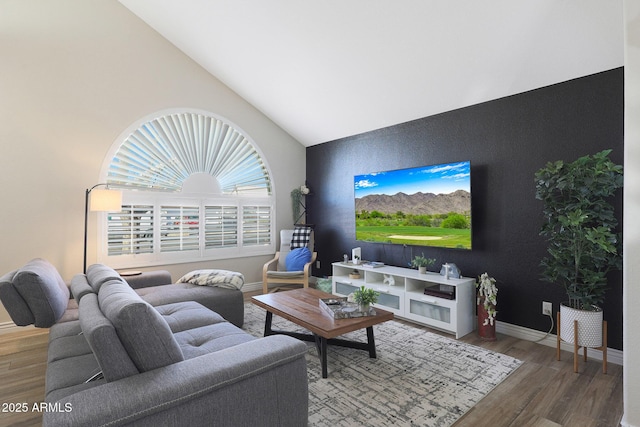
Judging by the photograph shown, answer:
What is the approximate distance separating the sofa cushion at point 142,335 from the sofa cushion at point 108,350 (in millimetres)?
27

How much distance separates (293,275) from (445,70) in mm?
3067

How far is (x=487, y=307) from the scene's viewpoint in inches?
119

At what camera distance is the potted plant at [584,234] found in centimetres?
237

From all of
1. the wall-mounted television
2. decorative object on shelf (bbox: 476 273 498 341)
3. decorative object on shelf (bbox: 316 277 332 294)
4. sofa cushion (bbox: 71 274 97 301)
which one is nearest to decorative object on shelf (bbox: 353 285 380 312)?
decorative object on shelf (bbox: 476 273 498 341)

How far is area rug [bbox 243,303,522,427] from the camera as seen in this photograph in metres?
1.91

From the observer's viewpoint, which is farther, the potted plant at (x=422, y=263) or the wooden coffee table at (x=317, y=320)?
the potted plant at (x=422, y=263)

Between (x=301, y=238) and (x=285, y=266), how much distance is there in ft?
1.63

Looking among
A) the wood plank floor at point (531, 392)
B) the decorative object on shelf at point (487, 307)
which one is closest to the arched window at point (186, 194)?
the wood plank floor at point (531, 392)

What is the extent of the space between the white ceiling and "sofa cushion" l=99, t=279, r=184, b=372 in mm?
2957

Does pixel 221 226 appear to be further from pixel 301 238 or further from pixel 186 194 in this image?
pixel 301 238

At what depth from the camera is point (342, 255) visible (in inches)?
202

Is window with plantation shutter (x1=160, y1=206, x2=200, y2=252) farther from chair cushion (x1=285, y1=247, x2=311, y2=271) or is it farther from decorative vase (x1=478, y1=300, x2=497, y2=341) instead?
decorative vase (x1=478, y1=300, x2=497, y2=341)

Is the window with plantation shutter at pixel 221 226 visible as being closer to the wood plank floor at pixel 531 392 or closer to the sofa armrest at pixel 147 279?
the sofa armrest at pixel 147 279

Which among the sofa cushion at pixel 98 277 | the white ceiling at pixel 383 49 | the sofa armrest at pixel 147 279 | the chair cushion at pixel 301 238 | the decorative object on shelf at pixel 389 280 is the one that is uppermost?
the white ceiling at pixel 383 49
